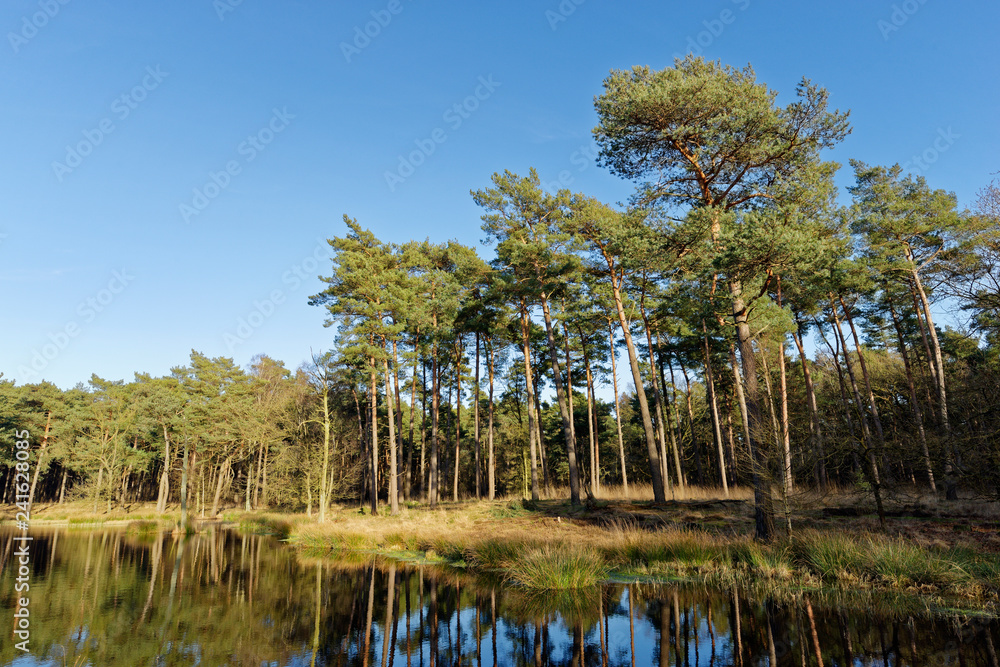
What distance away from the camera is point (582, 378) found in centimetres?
3847

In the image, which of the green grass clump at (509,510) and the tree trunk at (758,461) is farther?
the green grass clump at (509,510)

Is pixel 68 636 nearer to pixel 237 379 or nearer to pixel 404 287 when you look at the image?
pixel 404 287

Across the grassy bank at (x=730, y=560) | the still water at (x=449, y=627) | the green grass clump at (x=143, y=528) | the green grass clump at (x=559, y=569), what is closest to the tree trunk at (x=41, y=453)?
the green grass clump at (x=143, y=528)

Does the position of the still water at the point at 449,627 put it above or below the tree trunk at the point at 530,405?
below

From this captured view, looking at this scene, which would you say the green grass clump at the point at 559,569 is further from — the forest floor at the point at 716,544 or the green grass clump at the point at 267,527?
the green grass clump at the point at 267,527

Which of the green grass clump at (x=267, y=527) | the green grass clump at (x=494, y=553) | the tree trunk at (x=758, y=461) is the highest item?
the tree trunk at (x=758, y=461)

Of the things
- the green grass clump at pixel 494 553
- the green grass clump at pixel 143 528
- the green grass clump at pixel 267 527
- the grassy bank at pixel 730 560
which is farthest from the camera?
the green grass clump at pixel 143 528

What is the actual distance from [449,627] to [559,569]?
3.42 metres

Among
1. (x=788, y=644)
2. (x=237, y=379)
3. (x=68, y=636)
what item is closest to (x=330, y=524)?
(x=68, y=636)

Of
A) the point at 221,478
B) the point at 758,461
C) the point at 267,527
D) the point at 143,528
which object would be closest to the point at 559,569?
the point at 758,461

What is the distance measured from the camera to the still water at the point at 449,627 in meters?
6.70

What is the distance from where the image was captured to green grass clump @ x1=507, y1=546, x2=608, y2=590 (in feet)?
36.6

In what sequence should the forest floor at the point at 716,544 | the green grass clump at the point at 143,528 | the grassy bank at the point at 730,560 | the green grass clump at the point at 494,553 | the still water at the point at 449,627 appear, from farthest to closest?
the green grass clump at the point at 143,528 → the green grass clump at the point at 494,553 → the forest floor at the point at 716,544 → the grassy bank at the point at 730,560 → the still water at the point at 449,627

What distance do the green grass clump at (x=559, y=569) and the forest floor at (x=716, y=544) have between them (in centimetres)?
3
